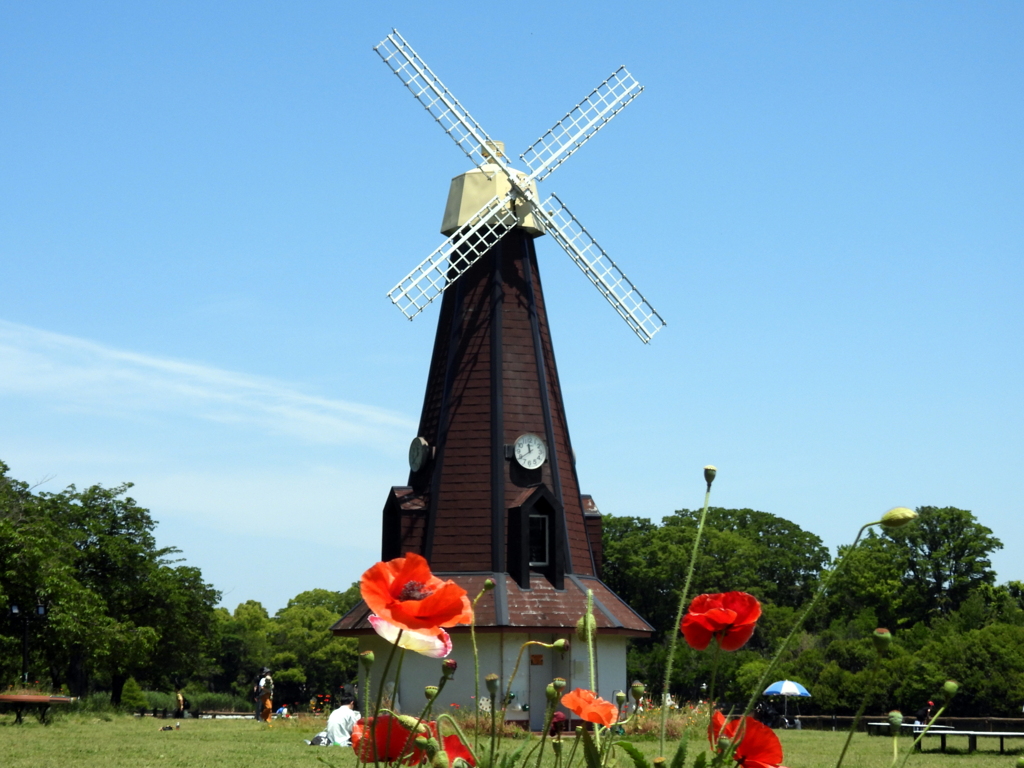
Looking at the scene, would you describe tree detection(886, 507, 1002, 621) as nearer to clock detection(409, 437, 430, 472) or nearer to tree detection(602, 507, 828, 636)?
tree detection(602, 507, 828, 636)

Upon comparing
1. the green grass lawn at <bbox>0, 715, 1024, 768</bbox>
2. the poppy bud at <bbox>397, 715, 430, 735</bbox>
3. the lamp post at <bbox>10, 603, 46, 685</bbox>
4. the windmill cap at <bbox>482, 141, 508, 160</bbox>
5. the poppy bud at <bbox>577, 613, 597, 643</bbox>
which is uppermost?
the windmill cap at <bbox>482, 141, 508, 160</bbox>

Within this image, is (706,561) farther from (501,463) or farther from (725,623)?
(725,623)

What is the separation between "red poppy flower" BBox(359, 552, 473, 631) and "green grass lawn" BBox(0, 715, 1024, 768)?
8.05 m

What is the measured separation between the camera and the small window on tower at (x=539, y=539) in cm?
2136

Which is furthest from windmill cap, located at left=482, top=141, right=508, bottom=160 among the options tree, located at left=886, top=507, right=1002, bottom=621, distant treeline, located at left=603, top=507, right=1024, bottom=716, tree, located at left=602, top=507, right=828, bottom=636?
tree, located at left=886, top=507, right=1002, bottom=621

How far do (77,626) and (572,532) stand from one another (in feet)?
36.9

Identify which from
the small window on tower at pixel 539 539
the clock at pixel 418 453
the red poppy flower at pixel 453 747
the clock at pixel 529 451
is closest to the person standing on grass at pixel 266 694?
the clock at pixel 418 453

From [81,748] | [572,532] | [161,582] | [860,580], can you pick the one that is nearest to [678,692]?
[860,580]

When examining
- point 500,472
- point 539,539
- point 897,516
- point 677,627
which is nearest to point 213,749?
point 500,472

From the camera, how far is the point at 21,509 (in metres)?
27.2

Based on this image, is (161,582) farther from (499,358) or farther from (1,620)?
(499,358)

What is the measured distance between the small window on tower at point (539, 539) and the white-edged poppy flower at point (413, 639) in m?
19.6

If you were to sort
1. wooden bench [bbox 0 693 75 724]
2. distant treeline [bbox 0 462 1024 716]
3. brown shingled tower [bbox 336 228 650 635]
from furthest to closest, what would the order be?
1. distant treeline [bbox 0 462 1024 716]
2. brown shingled tower [bbox 336 228 650 635]
3. wooden bench [bbox 0 693 75 724]

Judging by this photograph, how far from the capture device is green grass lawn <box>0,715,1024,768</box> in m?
13.1
